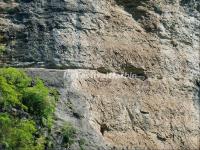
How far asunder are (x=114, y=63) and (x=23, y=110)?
2517 mm

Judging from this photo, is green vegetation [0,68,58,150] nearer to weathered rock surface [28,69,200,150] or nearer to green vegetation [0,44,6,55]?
weathered rock surface [28,69,200,150]

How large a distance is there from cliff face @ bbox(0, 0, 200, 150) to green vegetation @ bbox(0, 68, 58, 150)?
0.92 feet

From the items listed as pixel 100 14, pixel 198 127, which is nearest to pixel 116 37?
pixel 100 14

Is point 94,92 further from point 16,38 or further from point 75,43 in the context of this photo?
point 16,38

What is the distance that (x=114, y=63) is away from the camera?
38.8ft

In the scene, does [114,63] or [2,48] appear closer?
[2,48]

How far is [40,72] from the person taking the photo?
10.8 meters

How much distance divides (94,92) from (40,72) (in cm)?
109

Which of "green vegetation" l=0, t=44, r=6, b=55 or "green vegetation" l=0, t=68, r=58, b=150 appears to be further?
"green vegetation" l=0, t=44, r=6, b=55

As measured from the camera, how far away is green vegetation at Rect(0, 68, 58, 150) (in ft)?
31.4

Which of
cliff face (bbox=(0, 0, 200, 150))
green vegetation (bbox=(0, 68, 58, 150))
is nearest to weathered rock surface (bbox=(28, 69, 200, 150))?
cliff face (bbox=(0, 0, 200, 150))

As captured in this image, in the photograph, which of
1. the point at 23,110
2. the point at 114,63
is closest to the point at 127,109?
the point at 114,63

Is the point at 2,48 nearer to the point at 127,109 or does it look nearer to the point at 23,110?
the point at 23,110

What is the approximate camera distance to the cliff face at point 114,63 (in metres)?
10.9
